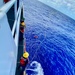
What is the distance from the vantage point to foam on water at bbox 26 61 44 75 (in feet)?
26.6

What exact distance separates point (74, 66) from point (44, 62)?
332 cm

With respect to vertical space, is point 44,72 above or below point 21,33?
below

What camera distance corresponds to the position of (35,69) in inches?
334

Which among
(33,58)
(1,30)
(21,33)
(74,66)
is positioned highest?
(1,30)

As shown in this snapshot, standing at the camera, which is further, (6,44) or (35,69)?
(35,69)

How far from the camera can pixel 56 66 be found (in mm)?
10438

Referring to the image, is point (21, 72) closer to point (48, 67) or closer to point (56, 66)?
point (48, 67)

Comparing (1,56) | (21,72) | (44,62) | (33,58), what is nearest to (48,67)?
(44,62)

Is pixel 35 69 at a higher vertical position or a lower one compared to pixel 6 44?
lower

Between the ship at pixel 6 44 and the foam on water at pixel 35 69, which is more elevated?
the ship at pixel 6 44

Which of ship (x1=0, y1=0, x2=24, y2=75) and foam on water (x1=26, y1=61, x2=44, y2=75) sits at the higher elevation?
ship (x1=0, y1=0, x2=24, y2=75)

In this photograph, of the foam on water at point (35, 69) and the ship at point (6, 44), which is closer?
the ship at point (6, 44)

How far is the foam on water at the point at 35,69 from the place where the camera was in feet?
26.6

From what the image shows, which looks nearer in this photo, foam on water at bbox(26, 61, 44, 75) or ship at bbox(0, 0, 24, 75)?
ship at bbox(0, 0, 24, 75)
